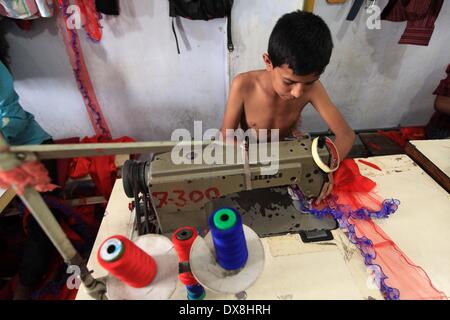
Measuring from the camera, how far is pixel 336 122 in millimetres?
1376

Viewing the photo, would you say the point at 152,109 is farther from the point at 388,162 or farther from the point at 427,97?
the point at 427,97

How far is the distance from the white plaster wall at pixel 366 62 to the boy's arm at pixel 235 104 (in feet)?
2.16

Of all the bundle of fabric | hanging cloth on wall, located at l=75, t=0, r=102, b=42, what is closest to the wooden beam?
the bundle of fabric

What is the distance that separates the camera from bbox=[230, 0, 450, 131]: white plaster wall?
1.94 m

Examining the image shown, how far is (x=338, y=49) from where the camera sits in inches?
86.3

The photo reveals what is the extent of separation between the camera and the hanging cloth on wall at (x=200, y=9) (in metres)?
1.73

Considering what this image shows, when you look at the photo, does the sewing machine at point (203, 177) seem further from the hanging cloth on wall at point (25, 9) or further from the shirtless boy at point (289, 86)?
the hanging cloth on wall at point (25, 9)

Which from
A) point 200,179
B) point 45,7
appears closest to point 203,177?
point 200,179

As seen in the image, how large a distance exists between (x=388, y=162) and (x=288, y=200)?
24.9 inches

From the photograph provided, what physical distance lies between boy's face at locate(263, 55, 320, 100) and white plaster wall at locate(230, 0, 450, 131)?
33.7 inches

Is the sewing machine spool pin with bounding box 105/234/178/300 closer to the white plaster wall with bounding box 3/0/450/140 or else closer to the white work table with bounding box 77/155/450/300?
the white work table with bounding box 77/155/450/300

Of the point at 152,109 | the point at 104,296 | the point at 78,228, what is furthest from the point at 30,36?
the point at 104,296

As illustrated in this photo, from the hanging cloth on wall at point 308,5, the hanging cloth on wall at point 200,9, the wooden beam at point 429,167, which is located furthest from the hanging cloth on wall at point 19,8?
the wooden beam at point 429,167

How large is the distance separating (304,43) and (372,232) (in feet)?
2.56
